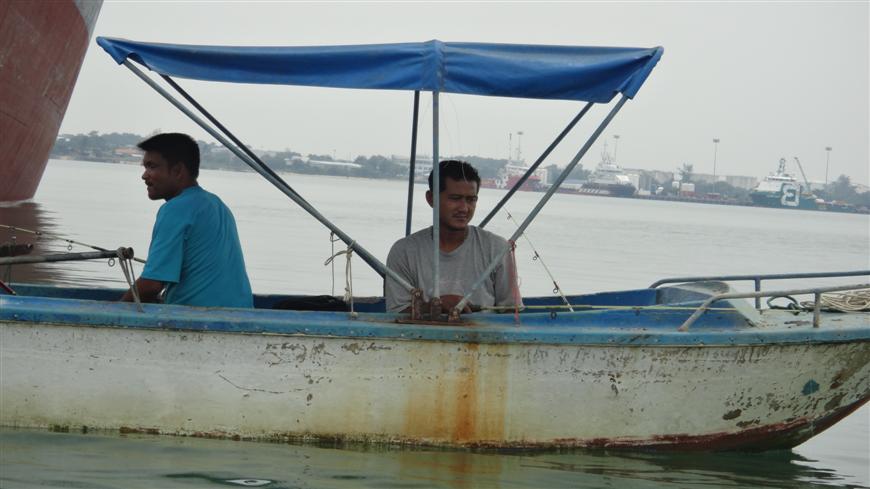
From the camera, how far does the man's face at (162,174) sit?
5840 mm

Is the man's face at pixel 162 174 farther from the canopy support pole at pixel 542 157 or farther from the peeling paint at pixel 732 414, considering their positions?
the peeling paint at pixel 732 414

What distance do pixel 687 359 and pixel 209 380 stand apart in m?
2.44

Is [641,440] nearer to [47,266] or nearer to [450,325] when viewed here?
[450,325]

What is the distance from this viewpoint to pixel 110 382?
222 inches

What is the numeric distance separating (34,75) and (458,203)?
1868 cm

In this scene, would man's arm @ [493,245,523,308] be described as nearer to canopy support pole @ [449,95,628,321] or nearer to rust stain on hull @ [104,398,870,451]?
canopy support pole @ [449,95,628,321]

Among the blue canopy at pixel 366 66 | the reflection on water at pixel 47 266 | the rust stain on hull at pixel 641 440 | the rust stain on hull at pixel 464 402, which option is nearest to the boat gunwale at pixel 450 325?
the rust stain on hull at pixel 464 402

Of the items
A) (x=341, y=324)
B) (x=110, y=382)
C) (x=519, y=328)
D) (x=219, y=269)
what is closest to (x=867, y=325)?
(x=519, y=328)

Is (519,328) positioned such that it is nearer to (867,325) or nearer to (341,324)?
(341,324)

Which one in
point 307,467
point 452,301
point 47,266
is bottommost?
point 307,467

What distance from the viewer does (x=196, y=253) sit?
5.81 metres

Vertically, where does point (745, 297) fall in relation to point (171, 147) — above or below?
below

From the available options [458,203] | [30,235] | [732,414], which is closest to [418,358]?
[458,203]

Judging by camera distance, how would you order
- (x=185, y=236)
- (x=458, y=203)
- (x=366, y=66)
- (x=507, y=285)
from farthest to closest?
(x=507, y=285) → (x=458, y=203) → (x=185, y=236) → (x=366, y=66)
